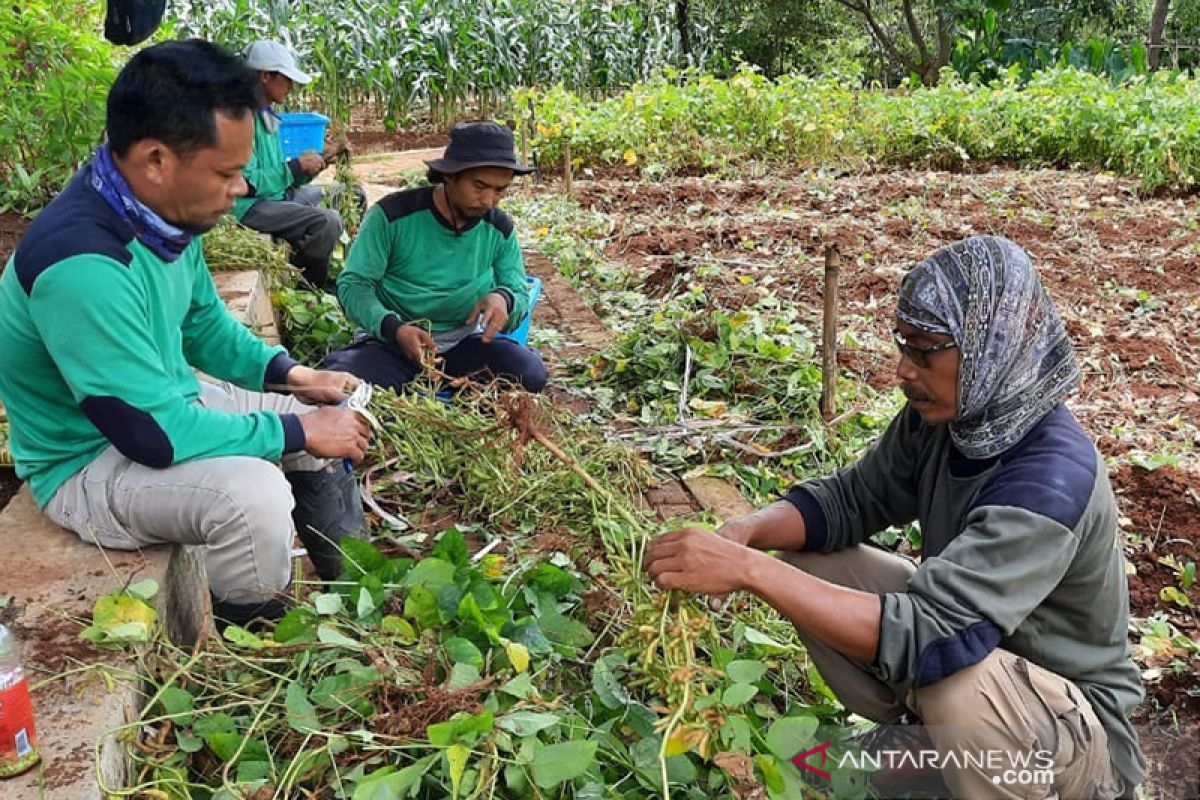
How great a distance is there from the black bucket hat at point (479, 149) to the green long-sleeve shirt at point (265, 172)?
74.4 inches

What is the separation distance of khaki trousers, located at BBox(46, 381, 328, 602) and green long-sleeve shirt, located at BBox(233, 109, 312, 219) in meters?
3.14

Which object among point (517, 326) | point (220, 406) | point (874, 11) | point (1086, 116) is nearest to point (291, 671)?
point (220, 406)

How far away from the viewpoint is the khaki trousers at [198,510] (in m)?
2.27

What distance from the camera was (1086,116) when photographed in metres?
9.50

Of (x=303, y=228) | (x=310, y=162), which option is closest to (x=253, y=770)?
(x=303, y=228)

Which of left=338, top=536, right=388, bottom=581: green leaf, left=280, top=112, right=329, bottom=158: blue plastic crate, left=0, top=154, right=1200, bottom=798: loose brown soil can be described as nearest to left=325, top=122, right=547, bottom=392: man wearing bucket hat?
left=0, top=154, right=1200, bottom=798: loose brown soil

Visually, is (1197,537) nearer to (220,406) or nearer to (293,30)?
(220,406)

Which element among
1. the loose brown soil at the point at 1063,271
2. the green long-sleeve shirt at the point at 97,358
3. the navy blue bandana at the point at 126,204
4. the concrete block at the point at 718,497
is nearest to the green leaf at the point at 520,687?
the green long-sleeve shirt at the point at 97,358

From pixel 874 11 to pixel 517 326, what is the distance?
17592mm

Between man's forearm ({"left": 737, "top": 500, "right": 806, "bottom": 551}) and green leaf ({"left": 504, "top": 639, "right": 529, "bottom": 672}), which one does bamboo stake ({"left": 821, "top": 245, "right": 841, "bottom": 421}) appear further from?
green leaf ({"left": 504, "top": 639, "right": 529, "bottom": 672})

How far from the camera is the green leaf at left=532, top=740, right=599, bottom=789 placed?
1.85 m

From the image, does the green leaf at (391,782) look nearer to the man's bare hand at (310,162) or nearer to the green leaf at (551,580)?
the green leaf at (551,580)

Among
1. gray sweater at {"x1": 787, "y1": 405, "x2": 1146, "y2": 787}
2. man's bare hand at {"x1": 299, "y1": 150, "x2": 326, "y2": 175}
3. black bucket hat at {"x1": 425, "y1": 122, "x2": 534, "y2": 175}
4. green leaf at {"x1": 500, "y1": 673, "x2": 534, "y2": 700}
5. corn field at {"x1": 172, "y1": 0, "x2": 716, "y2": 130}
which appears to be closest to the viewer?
gray sweater at {"x1": 787, "y1": 405, "x2": 1146, "y2": 787}

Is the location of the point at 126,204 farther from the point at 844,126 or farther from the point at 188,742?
the point at 844,126
